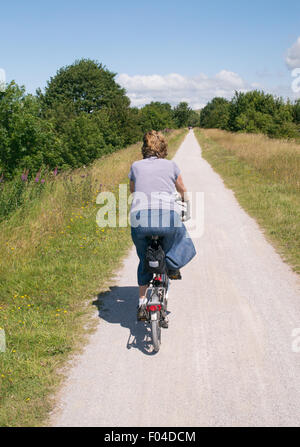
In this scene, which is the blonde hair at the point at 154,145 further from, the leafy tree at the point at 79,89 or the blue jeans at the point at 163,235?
A: the leafy tree at the point at 79,89

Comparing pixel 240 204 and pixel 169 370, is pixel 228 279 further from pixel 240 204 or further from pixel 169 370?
pixel 240 204

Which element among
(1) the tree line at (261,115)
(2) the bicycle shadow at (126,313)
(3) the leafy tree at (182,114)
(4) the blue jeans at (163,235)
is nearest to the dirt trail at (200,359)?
(2) the bicycle shadow at (126,313)

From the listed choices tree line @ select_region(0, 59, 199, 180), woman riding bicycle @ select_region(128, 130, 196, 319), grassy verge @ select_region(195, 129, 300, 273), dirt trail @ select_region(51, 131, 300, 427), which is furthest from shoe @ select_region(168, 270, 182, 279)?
tree line @ select_region(0, 59, 199, 180)

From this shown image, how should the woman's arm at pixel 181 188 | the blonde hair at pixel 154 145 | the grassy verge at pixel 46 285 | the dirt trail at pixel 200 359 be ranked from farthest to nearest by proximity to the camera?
the woman's arm at pixel 181 188 → the blonde hair at pixel 154 145 → the grassy verge at pixel 46 285 → the dirt trail at pixel 200 359

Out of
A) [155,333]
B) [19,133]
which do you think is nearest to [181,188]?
[155,333]

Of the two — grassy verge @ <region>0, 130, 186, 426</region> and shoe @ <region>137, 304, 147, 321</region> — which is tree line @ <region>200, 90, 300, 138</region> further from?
shoe @ <region>137, 304, 147, 321</region>

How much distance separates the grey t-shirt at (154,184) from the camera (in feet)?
11.9

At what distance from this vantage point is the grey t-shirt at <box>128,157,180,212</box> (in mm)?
3641

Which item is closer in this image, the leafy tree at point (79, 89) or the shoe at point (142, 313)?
the shoe at point (142, 313)

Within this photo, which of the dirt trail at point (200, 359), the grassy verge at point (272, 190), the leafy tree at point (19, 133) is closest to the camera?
the dirt trail at point (200, 359)

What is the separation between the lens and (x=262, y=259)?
636 centimetres

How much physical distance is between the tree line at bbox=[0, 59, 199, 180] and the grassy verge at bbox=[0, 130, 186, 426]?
1628 mm

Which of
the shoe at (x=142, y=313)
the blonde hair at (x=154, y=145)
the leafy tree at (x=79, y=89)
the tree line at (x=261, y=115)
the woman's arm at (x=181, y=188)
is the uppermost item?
the leafy tree at (x=79, y=89)

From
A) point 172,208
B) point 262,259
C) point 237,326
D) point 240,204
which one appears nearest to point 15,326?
point 172,208
